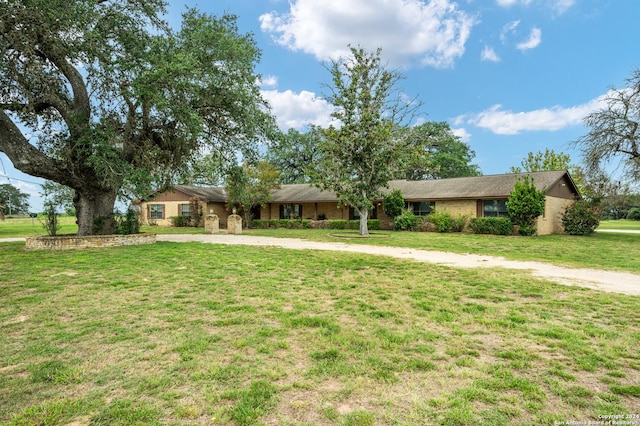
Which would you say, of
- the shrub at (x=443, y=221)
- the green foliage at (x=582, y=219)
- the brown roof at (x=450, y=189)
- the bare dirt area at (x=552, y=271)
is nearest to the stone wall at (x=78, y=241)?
the bare dirt area at (x=552, y=271)

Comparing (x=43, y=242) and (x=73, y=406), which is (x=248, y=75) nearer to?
(x=43, y=242)

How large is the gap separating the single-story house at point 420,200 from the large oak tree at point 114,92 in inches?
313

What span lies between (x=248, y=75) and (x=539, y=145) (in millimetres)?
34468

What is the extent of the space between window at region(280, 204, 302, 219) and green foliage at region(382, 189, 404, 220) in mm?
8022

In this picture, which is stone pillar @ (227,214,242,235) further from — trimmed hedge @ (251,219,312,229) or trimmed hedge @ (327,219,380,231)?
trimmed hedge @ (327,219,380,231)

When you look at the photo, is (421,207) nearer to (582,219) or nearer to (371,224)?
(371,224)

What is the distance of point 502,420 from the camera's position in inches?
86.6

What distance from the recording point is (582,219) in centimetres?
1920

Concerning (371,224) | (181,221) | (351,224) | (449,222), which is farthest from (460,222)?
(181,221)

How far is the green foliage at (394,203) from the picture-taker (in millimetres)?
22688

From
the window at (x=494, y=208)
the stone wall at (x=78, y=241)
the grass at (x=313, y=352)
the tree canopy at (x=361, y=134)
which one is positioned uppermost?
the tree canopy at (x=361, y=134)

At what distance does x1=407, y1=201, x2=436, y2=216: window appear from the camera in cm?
2292

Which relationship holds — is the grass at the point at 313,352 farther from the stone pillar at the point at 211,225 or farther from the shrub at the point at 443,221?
the shrub at the point at 443,221

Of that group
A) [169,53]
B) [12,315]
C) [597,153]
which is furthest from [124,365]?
[597,153]
